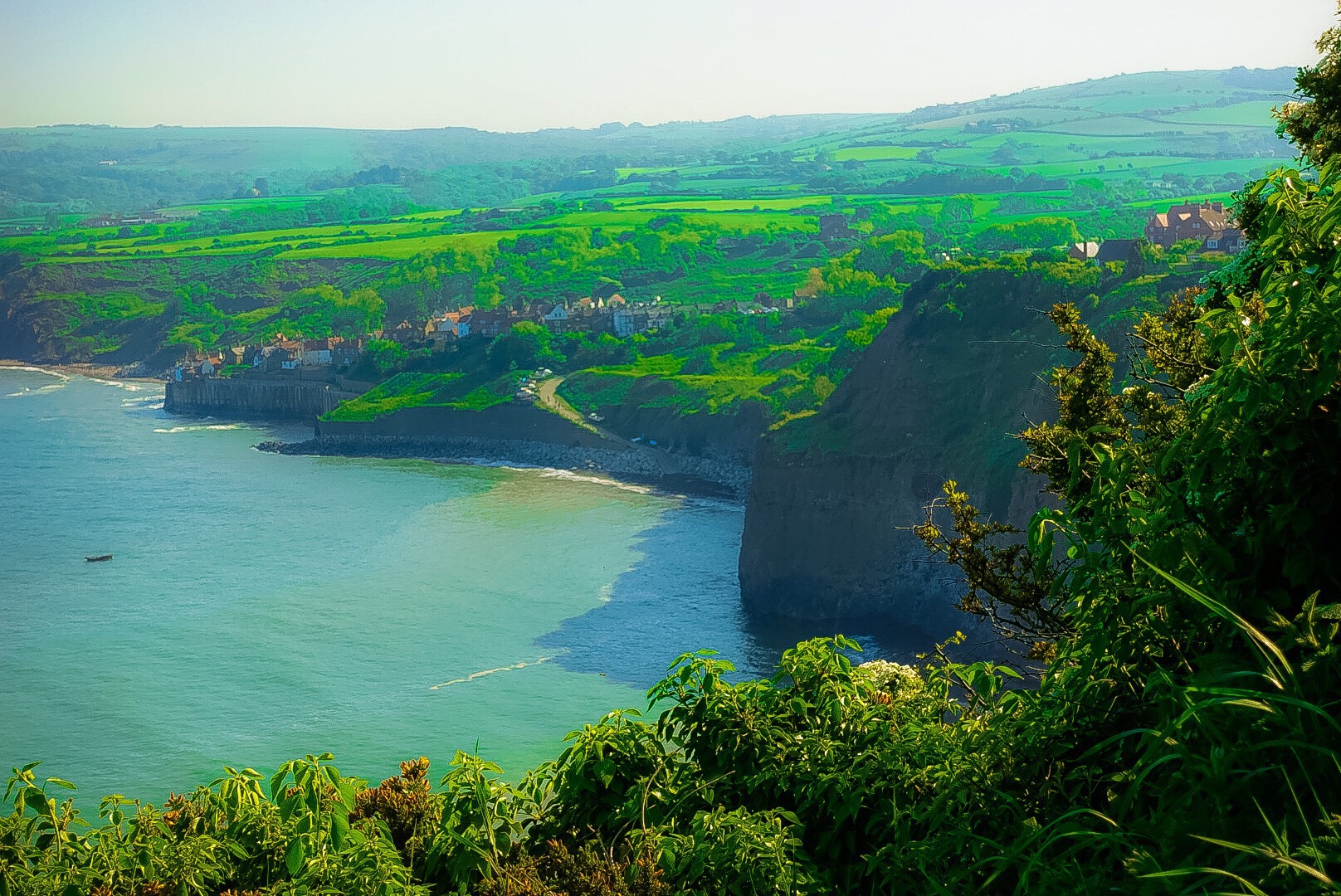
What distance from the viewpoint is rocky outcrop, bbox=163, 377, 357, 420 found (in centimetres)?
7869

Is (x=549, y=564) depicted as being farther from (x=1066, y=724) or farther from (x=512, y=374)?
(x=1066, y=724)

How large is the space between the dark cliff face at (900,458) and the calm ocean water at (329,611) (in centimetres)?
217

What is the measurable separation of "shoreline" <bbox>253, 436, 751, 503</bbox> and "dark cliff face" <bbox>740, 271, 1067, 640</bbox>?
1254 cm

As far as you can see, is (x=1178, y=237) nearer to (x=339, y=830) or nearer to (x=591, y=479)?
(x=591, y=479)

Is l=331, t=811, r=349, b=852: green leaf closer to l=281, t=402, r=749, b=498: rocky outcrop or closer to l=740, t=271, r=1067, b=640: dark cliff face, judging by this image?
l=740, t=271, r=1067, b=640: dark cliff face

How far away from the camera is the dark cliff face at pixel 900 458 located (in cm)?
3506

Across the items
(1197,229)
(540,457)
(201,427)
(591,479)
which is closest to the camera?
(1197,229)

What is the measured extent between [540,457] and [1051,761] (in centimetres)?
5923

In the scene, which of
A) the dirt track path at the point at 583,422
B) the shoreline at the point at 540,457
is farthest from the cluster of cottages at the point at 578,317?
the shoreline at the point at 540,457

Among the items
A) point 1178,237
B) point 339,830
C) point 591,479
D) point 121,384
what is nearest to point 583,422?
point 591,479

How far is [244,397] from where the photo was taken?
79938 mm

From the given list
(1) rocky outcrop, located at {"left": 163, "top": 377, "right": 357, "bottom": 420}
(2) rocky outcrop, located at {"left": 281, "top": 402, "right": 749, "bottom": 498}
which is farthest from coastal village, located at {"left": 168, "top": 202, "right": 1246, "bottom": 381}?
(2) rocky outcrop, located at {"left": 281, "top": 402, "right": 749, "bottom": 498}

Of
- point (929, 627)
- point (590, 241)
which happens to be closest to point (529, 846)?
point (929, 627)

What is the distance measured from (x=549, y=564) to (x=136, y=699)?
14.3 m
